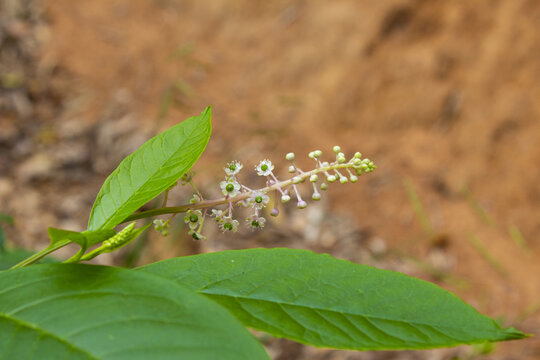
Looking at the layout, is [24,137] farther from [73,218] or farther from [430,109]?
[430,109]

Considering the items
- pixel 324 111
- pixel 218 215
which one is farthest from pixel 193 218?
pixel 324 111

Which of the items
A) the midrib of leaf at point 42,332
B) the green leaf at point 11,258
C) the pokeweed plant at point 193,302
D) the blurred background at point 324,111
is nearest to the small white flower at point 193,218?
the pokeweed plant at point 193,302

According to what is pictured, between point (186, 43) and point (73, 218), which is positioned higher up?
point (186, 43)

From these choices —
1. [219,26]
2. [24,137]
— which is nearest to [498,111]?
[219,26]

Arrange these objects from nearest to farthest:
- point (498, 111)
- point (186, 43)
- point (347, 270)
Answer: point (347, 270), point (498, 111), point (186, 43)

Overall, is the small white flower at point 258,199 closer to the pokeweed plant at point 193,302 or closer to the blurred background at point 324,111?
the pokeweed plant at point 193,302

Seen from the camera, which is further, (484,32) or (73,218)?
(484,32)
